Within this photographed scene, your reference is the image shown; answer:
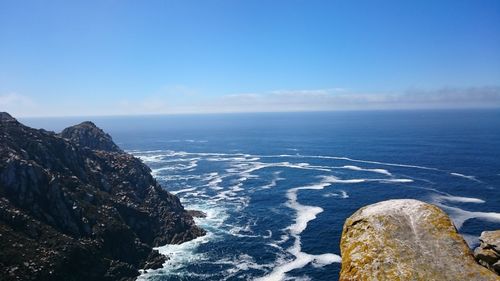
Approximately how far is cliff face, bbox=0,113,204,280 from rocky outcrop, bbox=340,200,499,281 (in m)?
69.5

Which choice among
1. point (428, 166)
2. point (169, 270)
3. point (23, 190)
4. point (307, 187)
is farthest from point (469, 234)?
point (23, 190)

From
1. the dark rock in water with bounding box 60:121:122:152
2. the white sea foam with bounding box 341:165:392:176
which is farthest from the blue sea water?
the dark rock in water with bounding box 60:121:122:152

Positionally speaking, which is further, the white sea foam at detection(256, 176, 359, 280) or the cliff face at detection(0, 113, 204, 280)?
the white sea foam at detection(256, 176, 359, 280)

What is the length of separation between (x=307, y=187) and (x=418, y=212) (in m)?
127

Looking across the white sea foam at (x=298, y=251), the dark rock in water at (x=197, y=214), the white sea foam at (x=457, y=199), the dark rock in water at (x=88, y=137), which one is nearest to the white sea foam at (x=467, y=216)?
the white sea foam at (x=457, y=199)

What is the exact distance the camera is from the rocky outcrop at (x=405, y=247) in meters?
13.2

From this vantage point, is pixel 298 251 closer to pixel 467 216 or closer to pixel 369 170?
pixel 467 216

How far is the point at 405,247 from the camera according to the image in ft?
47.0

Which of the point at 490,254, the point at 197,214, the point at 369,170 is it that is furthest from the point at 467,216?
the point at 490,254

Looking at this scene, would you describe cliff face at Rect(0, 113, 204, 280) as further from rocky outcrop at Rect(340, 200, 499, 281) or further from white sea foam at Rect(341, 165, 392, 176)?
white sea foam at Rect(341, 165, 392, 176)

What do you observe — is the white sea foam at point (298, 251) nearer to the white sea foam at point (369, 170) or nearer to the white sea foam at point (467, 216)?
the white sea foam at point (467, 216)

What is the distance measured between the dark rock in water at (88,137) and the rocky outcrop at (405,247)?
162158 mm

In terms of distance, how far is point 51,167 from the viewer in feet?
316

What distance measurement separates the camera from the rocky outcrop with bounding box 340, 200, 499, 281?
13.2 meters
